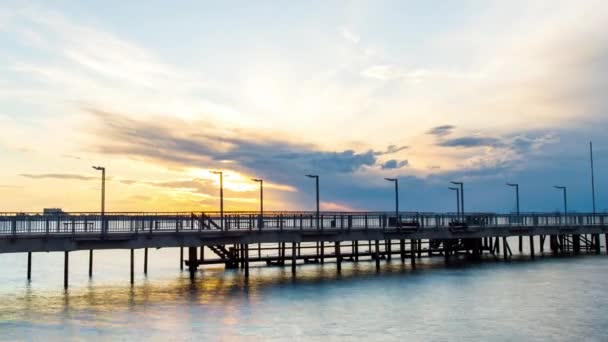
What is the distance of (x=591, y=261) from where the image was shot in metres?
76.6

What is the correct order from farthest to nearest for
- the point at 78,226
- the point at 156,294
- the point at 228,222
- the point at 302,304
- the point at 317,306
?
the point at 228,222 < the point at 156,294 < the point at 78,226 < the point at 302,304 < the point at 317,306

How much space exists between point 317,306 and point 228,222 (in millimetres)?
16053

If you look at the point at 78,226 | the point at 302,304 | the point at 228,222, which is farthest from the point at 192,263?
the point at 302,304

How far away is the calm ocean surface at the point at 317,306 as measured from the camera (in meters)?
32.3

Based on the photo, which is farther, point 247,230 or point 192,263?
point 192,263

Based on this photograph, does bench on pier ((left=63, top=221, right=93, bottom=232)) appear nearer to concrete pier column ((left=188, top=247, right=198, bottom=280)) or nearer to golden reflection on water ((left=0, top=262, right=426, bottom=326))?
golden reflection on water ((left=0, top=262, right=426, bottom=326))

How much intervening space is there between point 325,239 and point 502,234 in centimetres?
2611

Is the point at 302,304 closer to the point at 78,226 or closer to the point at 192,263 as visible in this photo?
the point at 78,226

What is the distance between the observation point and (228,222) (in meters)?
54.0

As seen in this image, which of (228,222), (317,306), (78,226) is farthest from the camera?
(228,222)

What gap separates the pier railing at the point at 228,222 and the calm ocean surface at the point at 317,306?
4.84 metres

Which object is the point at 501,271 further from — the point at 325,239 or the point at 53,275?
the point at 53,275

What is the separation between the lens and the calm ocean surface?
32.3m

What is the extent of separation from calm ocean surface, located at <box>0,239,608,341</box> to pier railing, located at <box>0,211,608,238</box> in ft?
15.9
